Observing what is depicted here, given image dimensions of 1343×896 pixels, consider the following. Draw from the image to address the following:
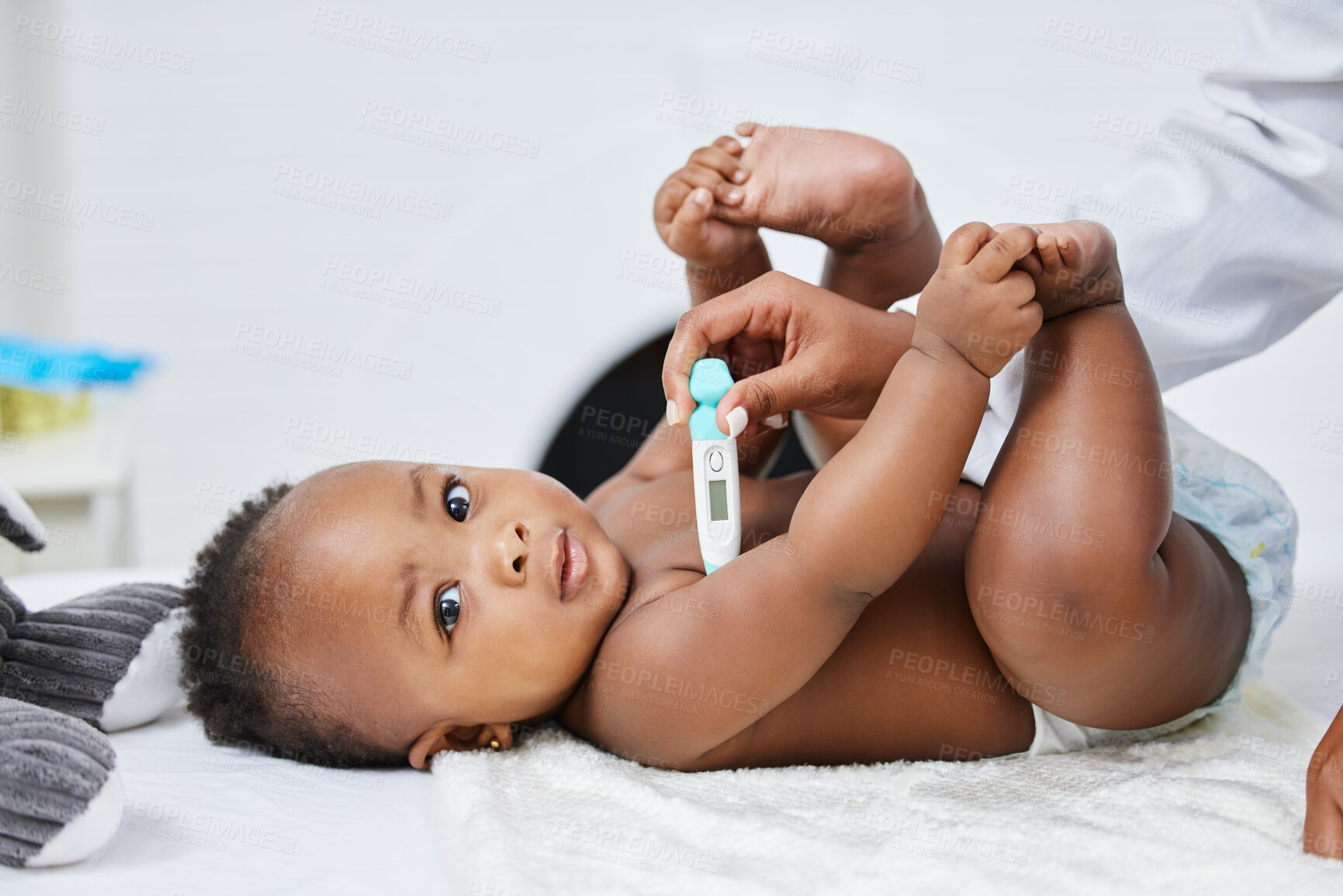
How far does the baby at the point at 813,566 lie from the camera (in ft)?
2.34

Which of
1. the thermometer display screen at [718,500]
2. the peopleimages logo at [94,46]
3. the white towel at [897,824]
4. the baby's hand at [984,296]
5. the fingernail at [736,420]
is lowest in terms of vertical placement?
the white towel at [897,824]

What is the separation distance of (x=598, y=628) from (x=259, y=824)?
305 millimetres

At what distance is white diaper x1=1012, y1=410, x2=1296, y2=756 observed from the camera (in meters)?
0.90

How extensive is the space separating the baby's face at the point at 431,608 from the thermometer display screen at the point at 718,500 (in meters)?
0.14

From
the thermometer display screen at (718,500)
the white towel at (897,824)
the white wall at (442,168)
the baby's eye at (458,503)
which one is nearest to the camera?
the white towel at (897,824)

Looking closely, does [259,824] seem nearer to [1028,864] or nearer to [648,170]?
[1028,864]

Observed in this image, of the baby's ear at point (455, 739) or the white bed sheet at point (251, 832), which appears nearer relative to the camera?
A: the white bed sheet at point (251, 832)

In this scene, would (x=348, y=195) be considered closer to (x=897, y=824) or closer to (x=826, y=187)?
(x=826, y=187)

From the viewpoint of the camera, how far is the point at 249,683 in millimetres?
915

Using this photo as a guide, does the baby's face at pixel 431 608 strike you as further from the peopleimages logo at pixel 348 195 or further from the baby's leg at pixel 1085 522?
the peopleimages logo at pixel 348 195

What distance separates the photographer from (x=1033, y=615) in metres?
0.73

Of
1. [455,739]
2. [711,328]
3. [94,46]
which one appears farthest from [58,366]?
[711,328]

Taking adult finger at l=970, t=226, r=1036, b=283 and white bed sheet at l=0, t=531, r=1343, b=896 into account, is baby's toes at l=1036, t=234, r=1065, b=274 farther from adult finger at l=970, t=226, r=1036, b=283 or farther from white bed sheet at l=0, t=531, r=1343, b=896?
white bed sheet at l=0, t=531, r=1343, b=896

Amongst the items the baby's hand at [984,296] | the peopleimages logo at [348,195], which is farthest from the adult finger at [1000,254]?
the peopleimages logo at [348,195]
